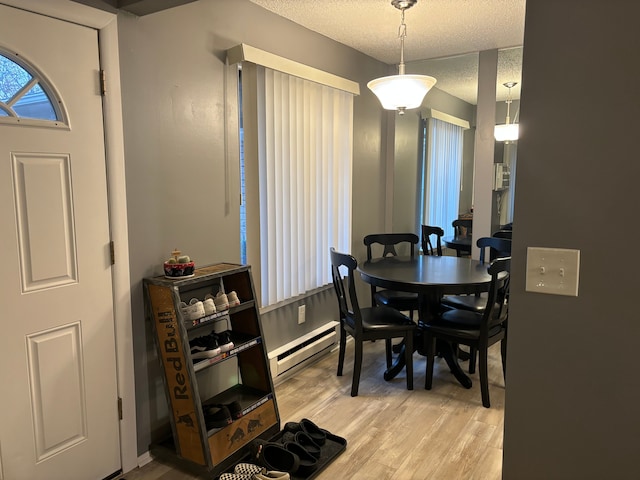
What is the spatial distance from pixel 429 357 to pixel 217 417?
4.80 ft

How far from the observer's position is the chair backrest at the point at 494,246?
3.29m

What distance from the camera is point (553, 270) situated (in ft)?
3.68

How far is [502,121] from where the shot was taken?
394cm

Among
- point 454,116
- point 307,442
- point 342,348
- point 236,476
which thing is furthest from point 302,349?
point 454,116

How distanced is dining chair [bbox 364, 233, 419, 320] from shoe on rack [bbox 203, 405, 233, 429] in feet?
5.54

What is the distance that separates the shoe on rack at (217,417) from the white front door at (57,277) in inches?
16.5

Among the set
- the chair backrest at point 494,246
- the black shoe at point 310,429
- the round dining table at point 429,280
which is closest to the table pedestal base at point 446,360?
the round dining table at point 429,280

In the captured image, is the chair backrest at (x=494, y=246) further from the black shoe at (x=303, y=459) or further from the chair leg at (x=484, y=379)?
the black shoe at (x=303, y=459)

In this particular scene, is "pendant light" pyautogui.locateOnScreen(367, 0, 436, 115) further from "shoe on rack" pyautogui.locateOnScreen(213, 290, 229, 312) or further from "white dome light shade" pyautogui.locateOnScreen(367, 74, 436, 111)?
"shoe on rack" pyautogui.locateOnScreen(213, 290, 229, 312)

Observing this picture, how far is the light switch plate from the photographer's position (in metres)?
1.10

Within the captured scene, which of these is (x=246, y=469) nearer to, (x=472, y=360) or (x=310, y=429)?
(x=310, y=429)

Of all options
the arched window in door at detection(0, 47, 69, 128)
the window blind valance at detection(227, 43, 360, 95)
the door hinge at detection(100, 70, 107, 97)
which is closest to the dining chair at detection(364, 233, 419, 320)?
the window blind valance at detection(227, 43, 360, 95)

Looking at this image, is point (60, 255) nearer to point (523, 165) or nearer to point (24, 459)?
point (24, 459)

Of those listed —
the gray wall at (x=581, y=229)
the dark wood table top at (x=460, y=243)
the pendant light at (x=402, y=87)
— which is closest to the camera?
the gray wall at (x=581, y=229)
